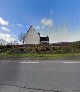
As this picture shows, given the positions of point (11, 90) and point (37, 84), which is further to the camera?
point (37, 84)

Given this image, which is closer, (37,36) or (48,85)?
(48,85)

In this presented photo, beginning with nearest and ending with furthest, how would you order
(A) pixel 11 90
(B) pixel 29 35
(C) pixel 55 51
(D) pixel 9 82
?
1. (A) pixel 11 90
2. (D) pixel 9 82
3. (C) pixel 55 51
4. (B) pixel 29 35

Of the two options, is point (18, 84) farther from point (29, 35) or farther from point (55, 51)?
point (29, 35)

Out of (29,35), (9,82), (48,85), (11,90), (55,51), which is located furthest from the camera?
(29,35)

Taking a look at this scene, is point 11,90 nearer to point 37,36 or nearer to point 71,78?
point 71,78

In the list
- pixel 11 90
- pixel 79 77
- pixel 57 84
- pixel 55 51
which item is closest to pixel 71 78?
pixel 79 77

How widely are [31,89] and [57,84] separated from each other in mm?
951

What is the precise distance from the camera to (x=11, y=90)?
287 inches

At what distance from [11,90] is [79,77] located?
2819 millimetres

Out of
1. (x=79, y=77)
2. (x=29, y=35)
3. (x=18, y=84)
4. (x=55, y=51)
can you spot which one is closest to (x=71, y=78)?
(x=79, y=77)

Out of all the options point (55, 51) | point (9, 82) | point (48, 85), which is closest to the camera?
point (48, 85)

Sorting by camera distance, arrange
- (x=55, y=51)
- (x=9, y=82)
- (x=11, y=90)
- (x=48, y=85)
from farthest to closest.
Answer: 1. (x=55, y=51)
2. (x=9, y=82)
3. (x=48, y=85)
4. (x=11, y=90)

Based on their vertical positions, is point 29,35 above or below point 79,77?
above

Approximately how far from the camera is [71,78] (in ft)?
29.3
